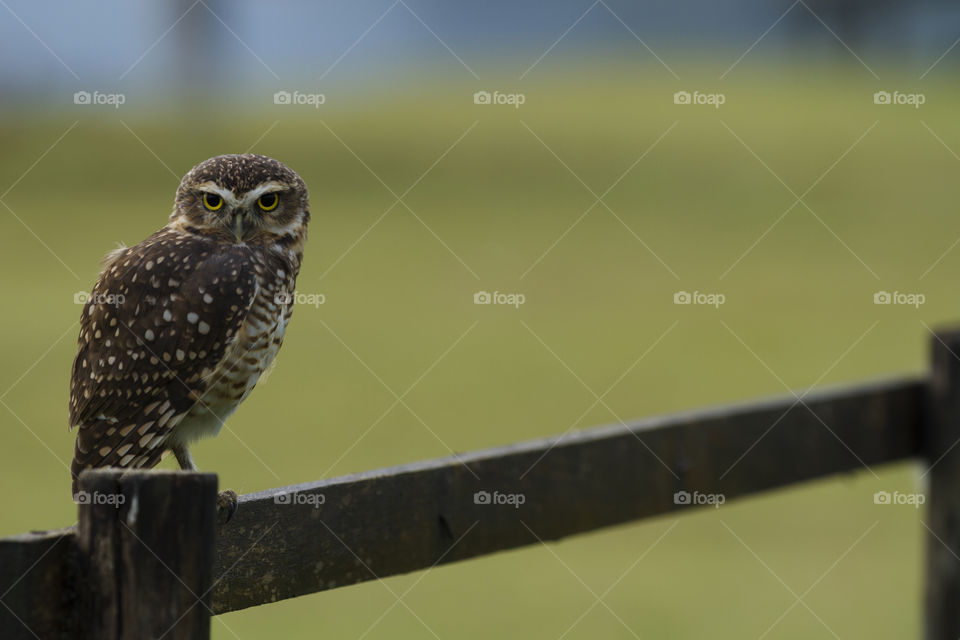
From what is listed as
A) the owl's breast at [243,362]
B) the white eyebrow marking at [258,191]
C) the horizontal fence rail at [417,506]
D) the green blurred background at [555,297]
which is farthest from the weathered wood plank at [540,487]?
the white eyebrow marking at [258,191]

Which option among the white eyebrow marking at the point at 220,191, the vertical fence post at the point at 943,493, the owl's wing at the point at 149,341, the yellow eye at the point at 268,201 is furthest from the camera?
the vertical fence post at the point at 943,493

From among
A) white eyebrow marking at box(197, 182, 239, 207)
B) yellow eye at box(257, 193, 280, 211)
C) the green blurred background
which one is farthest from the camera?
the green blurred background

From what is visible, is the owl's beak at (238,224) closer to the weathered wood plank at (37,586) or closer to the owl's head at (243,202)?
the owl's head at (243,202)

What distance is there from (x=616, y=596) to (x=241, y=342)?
4190mm

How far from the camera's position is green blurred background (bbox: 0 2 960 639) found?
6.34 meters

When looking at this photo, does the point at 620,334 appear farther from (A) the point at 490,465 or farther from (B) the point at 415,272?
(A) the point at 490,465

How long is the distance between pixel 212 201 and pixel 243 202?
7cm

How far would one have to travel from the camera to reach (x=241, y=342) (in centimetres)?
267

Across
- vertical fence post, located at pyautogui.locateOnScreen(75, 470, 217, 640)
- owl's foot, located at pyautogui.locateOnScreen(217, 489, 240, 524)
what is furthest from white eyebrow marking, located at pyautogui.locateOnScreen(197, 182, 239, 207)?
vertical fence post, located at pyautogui.locateOnScreen(75, 470, 217, 640)

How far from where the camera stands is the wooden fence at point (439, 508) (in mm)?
1421

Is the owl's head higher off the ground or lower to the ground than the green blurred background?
lower

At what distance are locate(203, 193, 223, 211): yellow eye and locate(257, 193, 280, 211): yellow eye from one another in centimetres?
9

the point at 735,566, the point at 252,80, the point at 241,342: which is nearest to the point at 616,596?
the point at 735,566

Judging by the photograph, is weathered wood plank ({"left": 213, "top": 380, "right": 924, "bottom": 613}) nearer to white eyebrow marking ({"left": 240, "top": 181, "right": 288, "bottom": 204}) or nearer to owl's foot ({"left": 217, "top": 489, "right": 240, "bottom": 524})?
owl's foot ({"left": 217, "top": 489, "right": 240, "bottom": 524})
